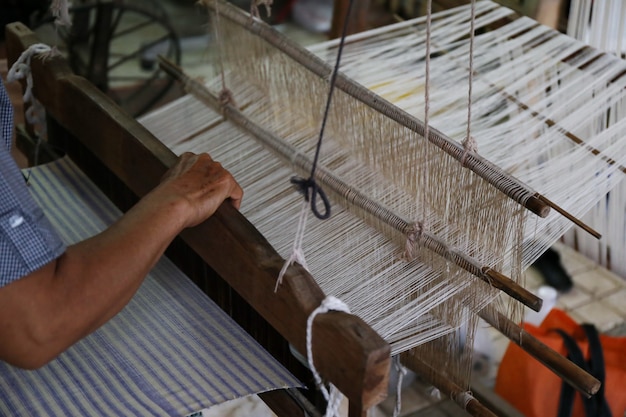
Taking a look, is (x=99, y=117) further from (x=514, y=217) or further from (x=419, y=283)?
(x=514, y=217)

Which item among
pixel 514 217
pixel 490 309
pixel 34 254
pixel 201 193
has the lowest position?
pixel 490 309

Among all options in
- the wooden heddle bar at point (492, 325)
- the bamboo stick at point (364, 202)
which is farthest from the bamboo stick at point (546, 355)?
the bamboo stick at point (364, 202)

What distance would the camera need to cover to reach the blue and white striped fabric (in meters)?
1.27

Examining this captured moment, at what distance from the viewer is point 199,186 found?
1301mm

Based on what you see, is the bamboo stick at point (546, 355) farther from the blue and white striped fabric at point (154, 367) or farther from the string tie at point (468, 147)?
the blue and white striped fabric at point (154, 367)

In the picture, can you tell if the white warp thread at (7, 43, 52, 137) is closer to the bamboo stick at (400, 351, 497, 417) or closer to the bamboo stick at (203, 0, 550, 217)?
the bamboo stick at (203, 0, 550, 217)

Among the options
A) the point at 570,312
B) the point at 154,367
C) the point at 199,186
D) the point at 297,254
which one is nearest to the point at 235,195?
the point at 199,186

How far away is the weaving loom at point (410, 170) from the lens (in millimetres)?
1397

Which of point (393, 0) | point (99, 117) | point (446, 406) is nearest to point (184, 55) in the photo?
point (393, 0)

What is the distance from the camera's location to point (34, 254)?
102 centimetres

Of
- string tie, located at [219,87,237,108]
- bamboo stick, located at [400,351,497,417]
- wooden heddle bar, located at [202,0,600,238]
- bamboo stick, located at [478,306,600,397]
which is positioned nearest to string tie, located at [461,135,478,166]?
wooden heddle bar, located at [202,0,600,238]

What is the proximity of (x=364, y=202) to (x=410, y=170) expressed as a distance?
0.35 feet

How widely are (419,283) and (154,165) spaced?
501 mm

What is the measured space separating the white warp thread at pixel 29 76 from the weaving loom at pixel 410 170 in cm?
8
